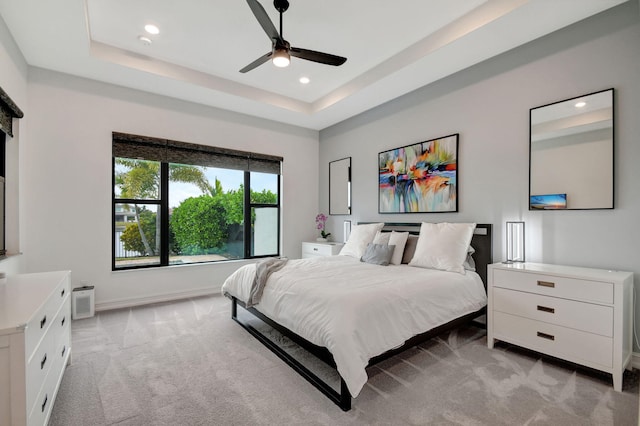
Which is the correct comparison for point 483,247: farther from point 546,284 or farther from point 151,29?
point 151,29

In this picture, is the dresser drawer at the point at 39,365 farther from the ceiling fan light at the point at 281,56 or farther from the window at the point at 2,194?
the ceiling fan light at the point at 281,56

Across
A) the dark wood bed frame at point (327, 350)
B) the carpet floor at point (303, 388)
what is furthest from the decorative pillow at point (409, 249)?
the carpet floor at point (303, 388)

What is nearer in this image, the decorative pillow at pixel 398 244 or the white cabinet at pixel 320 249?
the decorative pillow at pixel 398 244

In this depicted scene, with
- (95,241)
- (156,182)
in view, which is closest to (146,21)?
(156,182)

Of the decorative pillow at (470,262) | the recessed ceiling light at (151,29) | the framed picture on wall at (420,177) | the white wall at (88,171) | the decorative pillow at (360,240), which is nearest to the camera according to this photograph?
the recessed ceiling light at (151,29)

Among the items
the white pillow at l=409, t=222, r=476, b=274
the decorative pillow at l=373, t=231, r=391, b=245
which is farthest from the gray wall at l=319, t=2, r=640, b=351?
the decorative pillow at l=373, t=231, r=391, b=245

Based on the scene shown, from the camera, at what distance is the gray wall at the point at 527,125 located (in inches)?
96.4

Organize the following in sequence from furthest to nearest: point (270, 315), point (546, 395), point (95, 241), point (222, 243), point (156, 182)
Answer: point (222, 243)
point (156, 182)
point (95, 241)
point (270, 315)
point (546, 395)

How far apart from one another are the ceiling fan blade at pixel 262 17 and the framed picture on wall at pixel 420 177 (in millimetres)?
2368

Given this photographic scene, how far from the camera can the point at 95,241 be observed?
379 centimetres

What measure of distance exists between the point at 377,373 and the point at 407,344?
1.05 feet

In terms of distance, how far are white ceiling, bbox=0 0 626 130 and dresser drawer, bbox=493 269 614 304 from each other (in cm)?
218

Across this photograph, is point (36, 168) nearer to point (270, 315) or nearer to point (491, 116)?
point (270, 315)

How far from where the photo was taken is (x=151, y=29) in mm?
3035
